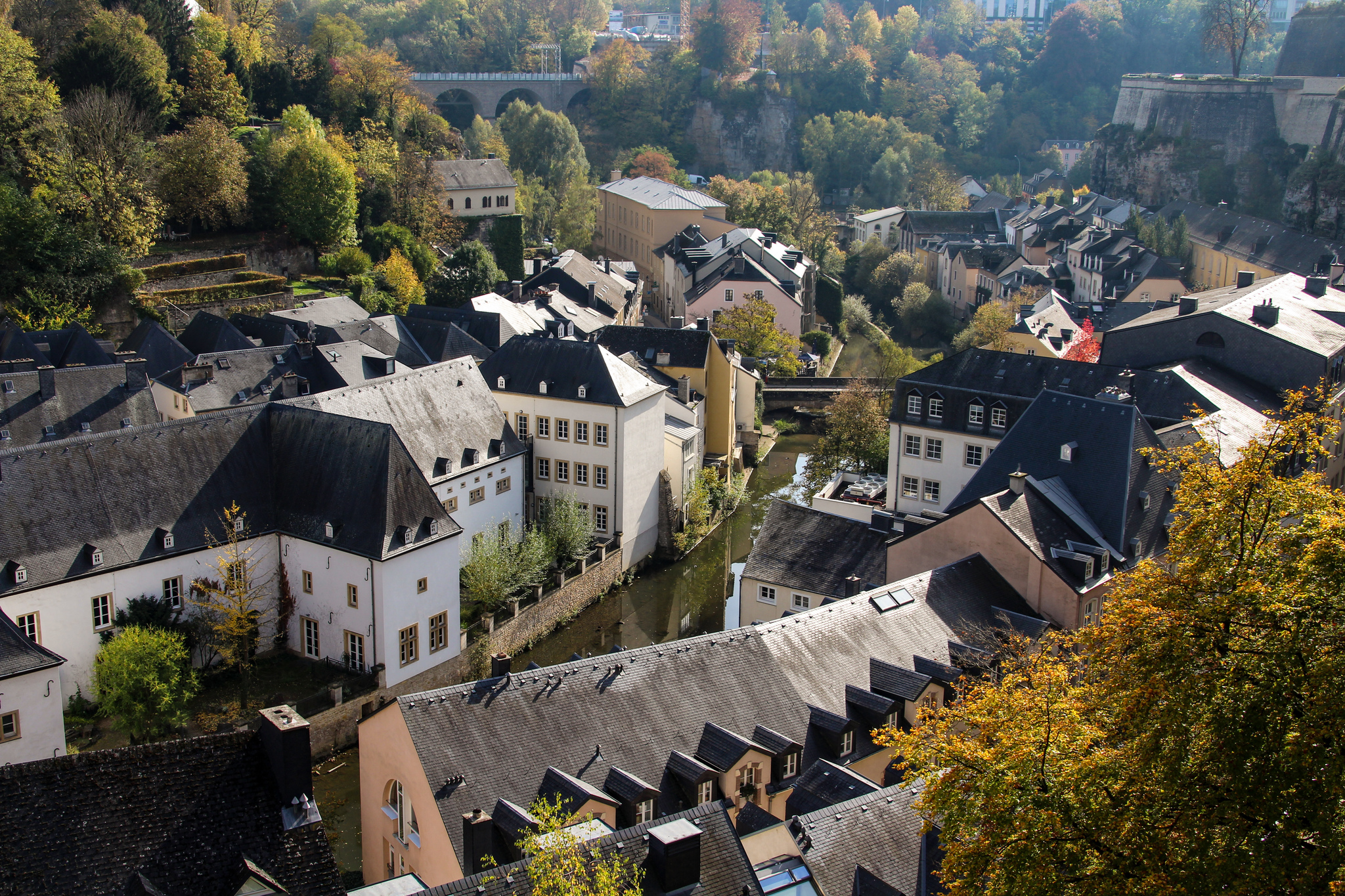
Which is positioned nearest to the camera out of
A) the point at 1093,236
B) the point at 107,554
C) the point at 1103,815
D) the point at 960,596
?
the point at 1103,815

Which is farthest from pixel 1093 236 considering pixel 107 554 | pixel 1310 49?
pixel 107 554

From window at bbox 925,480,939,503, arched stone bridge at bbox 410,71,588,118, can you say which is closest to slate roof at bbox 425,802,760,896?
window at bbox 925,480,939,503

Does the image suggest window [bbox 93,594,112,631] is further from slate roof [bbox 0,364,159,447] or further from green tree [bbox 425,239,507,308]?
green tree [bbox 425,239,507,308]

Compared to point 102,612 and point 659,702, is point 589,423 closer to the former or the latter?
point 102,612

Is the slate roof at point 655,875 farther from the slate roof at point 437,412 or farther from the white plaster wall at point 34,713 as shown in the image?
the slate roof at point 437,412

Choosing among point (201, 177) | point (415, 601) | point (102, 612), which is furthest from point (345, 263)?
point (102, 612)

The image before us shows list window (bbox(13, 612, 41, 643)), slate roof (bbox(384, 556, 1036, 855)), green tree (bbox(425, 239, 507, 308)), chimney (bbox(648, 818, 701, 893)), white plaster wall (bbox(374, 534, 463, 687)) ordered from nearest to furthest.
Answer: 1. chimney (bbox(648, 818, 701, 893))
2. slate roof (bbox(384, 556, 1036, 855))
3. window (bbox(13, 612, 41, 643))
4. white plaster wall (bbox(374, 534, 463, 687))
5. green tree (bbox(425, 239, 507, 308))

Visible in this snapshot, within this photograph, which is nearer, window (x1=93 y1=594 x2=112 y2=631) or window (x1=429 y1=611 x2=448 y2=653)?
window (x1=93 y1=594 x2=112 y2=631)

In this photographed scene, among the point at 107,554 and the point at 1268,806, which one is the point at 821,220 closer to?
the point at 107,554
